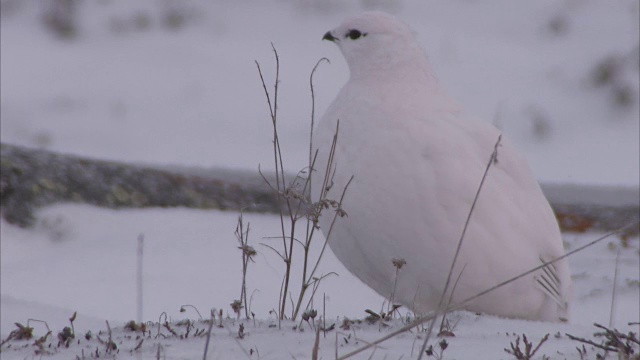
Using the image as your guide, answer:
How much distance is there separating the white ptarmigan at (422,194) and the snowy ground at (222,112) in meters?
1.93

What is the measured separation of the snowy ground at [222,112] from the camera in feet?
20.8

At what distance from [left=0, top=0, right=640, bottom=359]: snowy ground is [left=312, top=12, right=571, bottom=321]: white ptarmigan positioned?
6.32 feet

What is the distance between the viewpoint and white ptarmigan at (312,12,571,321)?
3717mm

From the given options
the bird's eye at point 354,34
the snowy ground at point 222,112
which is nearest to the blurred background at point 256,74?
the snowy ground at point 222,112

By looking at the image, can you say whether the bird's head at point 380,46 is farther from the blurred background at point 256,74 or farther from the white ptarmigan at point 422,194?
the blurred background at point 256,74

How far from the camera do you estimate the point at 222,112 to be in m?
12.6

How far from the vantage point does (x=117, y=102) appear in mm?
12578

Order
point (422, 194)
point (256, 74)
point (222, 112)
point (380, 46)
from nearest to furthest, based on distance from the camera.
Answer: point (422, 194) < point (380, 46) < point (222, 112) < point (256, 74)

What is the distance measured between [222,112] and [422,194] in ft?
29.8

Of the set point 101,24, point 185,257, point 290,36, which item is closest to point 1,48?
point 101,24

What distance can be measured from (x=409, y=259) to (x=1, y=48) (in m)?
10.7

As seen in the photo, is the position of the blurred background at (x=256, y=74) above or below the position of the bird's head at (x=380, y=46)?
above

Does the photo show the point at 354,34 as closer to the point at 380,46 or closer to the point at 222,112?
the point at 380,46

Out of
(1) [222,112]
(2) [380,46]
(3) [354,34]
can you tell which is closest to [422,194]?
(2) [380,46]
